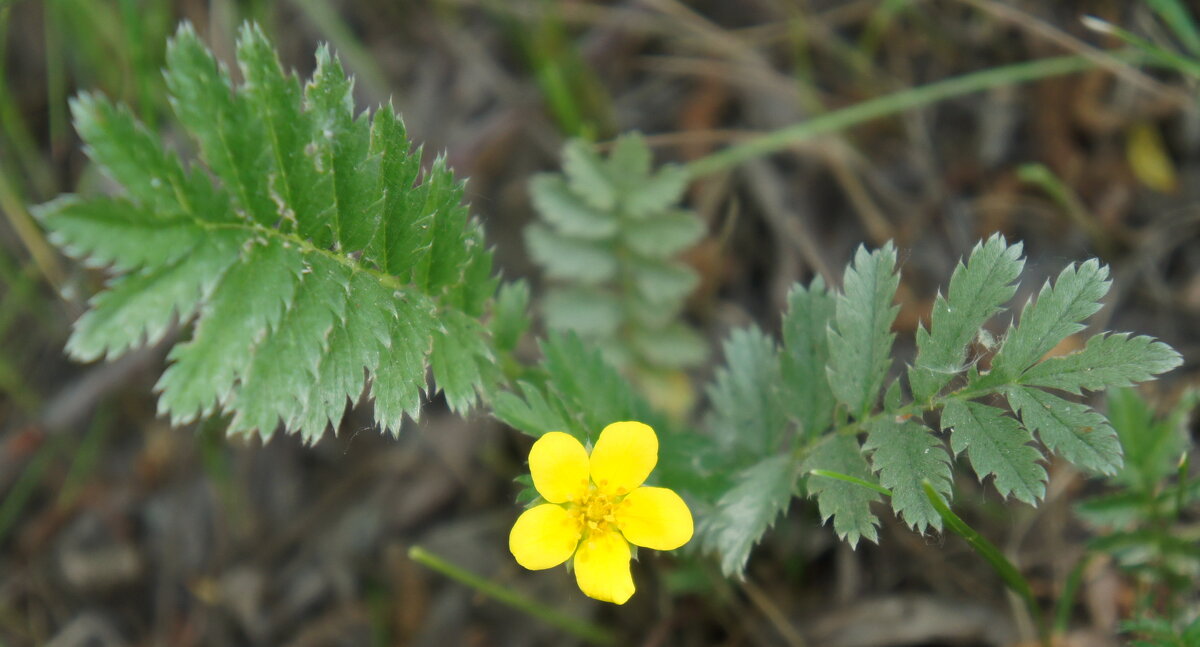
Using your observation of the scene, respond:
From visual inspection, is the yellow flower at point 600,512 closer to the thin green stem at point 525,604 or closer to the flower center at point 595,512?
the flower center at point 595,512

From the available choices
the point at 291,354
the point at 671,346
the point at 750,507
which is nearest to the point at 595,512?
the point at 750,507

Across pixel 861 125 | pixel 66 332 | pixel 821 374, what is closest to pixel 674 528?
pixel 821 374

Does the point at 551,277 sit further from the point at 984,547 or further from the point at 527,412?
the point at 984,547

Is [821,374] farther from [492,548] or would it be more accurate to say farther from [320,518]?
[320,518]

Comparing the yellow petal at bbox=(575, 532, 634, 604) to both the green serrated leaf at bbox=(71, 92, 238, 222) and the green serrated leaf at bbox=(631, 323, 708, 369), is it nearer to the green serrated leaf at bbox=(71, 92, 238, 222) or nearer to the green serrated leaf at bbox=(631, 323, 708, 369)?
the green serrated leaf at bbox=(71, 92, 238, 222)

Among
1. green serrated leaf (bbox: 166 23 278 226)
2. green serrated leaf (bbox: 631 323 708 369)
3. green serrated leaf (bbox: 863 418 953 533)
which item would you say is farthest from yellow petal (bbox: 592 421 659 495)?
green serrated leaf (bbox: 631 323 708 369)
